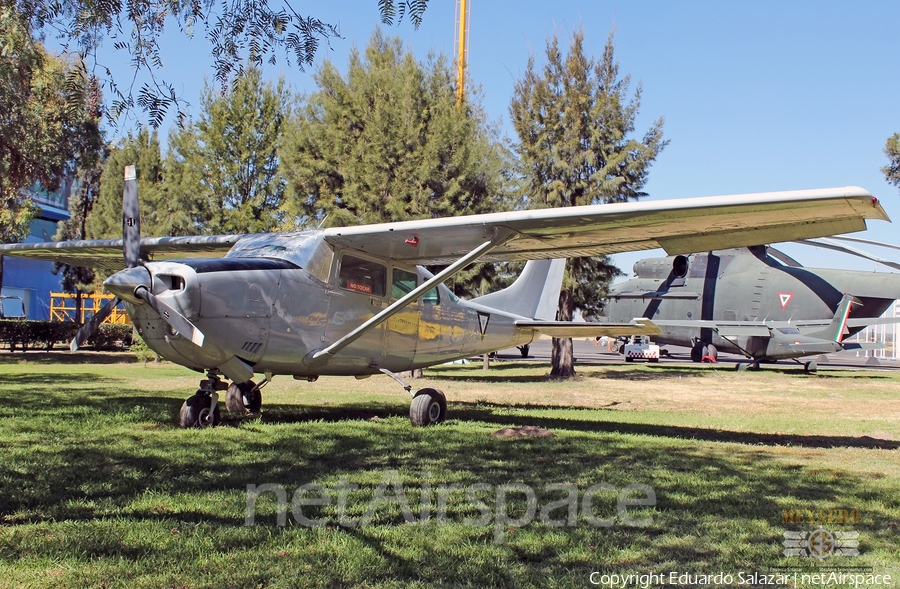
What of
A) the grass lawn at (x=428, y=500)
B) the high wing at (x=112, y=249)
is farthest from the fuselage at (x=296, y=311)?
the high wing at (x=112, y=249)

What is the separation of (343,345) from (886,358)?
1584 inches

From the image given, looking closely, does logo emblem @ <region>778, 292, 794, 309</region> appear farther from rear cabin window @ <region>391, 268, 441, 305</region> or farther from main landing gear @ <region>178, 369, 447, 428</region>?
main landing gear @ <region>178, 369, 447, 428</region>

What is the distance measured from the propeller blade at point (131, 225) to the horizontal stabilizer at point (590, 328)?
623 centimetres

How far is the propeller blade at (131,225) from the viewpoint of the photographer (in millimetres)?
7543

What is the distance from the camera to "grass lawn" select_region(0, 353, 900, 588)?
3422 mm

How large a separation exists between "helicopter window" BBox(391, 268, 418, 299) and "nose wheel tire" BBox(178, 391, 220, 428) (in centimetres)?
298

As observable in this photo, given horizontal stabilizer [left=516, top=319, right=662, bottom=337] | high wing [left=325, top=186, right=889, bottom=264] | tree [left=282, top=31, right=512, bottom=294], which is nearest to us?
high wing [left=325, top=186, right=889, bottom=264]

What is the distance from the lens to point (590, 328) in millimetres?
11055

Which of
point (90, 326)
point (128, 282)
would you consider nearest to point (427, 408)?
point (128, 282)

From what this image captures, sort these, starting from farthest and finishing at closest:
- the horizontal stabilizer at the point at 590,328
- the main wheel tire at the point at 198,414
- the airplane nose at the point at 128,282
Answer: the horizontal stabilizer at the point at 590,328 < the main wheel tire at the point at 198,414 < the airplane nose at the point at 128,282
